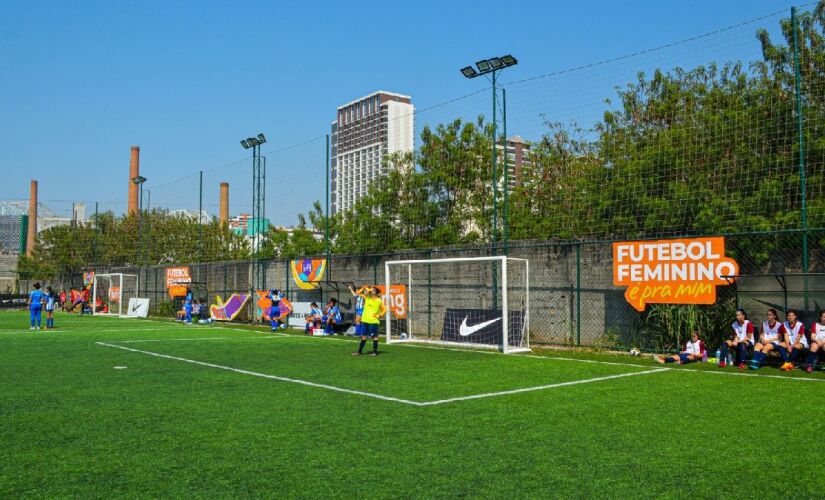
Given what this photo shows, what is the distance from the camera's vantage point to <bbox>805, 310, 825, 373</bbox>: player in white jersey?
39.4 ft

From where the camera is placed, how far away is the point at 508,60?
62.9ft

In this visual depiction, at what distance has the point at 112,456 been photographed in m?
6.15

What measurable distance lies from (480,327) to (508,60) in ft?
24.4

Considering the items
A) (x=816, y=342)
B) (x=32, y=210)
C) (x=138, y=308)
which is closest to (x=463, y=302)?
(x=816, y=342)

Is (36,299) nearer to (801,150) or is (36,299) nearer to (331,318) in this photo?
(331,318)

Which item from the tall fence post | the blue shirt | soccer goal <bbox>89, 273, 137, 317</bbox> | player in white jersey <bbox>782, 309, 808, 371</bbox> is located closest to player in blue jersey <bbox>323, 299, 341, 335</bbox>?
the tall fence post

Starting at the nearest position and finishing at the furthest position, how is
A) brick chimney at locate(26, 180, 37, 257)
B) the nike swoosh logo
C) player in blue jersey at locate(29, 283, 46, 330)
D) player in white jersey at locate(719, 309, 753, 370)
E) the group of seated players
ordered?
the group of seated players → player in white jersey at locate(719, 309, 753, 370) → the nike swoosh logo → player in blue jersey at locate(29, 283, 46, 330) → brick chimney at locate(26, 180, 37, 257)

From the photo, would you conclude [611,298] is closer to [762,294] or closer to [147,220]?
[762,294]

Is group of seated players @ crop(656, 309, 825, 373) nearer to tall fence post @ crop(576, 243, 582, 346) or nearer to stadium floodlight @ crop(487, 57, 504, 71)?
tall fence post @ crop(576, 243, 582, 346)

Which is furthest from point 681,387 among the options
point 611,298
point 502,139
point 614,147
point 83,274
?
point 83,274

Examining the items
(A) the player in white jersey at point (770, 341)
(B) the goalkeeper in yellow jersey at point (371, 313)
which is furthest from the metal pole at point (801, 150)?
(B) the goalkeeper in yellow jersey at point (371, 313)

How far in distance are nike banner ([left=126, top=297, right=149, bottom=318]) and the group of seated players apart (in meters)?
29.0

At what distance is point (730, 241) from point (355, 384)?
29.9ft

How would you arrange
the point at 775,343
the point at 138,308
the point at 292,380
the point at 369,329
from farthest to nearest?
the point at 138,308 < the point at 369,329 < the point at 775,343 < the point at 292,380
